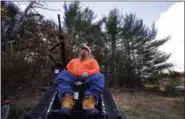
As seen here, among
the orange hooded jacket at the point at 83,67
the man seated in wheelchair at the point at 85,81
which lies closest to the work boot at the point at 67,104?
the man seated in wheelchair at the point at 85,81

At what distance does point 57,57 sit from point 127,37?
7070 millimetres

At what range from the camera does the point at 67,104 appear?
18.2ft

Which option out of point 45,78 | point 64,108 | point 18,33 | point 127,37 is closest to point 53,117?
point 64,108

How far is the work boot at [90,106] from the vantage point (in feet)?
17.5

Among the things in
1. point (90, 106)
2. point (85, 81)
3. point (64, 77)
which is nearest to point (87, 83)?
point (85, 81)

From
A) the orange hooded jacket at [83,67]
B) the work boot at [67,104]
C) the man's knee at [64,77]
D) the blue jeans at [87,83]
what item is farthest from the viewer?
the orange hooded jacket at [83,67]

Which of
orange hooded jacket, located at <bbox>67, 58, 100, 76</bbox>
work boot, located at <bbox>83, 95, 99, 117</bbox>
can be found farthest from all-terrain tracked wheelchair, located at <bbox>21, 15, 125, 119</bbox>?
orange hooded jacket, located at <bbox>67, 58, 100, 76</bbox>

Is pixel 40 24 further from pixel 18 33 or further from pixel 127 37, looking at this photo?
pixel 127 37

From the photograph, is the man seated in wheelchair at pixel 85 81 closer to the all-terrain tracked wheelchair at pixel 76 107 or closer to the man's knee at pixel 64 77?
the man's knee at pixel 64 77

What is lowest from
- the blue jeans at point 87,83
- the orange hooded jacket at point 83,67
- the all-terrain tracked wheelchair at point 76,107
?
the all-terrain tracked wheelchair at point 76,107

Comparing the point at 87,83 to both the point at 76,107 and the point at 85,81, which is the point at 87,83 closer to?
the point at 85,81

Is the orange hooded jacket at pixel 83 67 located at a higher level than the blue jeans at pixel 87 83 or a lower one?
higher

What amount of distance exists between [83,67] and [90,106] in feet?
3.63

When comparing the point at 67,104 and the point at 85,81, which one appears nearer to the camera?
the point at 67,104
